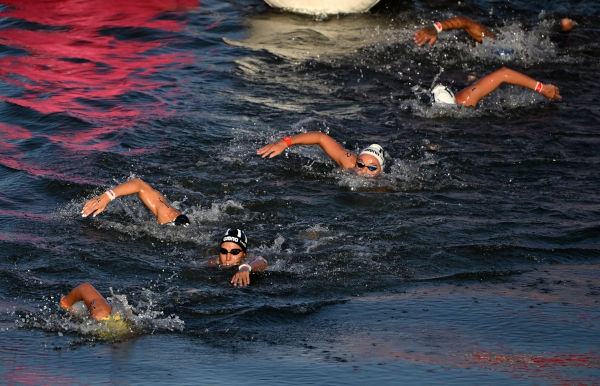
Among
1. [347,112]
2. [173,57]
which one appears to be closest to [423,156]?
[347,112]

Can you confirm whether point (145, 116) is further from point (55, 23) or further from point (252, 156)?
point (55, 23)

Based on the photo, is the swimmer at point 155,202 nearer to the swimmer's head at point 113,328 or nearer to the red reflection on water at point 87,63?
the swimmer's head at point 113,328

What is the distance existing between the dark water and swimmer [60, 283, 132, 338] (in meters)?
0.17

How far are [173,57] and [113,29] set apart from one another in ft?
7.98

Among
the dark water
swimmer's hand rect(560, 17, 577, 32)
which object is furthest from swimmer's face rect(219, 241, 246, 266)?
swimmer's hand rect(560, 17, 577, 32)

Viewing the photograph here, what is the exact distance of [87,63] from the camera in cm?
1906

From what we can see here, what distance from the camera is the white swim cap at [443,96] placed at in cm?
1598

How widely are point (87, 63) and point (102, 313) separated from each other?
11.1m

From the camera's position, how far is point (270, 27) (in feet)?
69.2

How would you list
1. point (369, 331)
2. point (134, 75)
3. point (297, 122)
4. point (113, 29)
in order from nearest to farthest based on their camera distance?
point (369, 331) < point (297, 122) < point (134, 75) < point (113, 29)

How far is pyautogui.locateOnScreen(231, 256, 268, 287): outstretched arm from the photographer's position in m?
10.3

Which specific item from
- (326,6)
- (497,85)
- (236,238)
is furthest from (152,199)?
(326,6)

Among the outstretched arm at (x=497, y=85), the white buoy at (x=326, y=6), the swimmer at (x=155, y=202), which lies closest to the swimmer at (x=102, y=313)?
the swimmer at (x=155, y=202)

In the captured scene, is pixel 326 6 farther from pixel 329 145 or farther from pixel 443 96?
pixel 329 145
